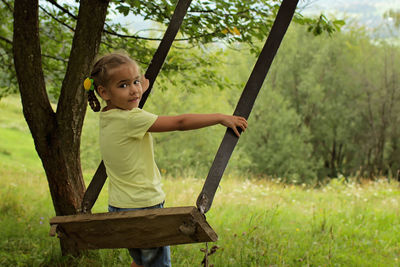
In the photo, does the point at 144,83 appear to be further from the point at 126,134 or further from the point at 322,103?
the point at 322,103

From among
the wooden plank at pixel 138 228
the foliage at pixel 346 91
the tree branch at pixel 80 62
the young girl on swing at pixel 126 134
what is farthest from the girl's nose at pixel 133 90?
the foliage at pixel 346 91

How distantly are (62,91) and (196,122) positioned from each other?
66.4 inches

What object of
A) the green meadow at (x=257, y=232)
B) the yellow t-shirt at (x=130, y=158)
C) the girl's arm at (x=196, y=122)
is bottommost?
the green meadow at (x=257, y=232)

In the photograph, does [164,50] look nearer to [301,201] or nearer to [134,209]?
[134,209]

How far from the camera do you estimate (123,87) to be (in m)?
1.91

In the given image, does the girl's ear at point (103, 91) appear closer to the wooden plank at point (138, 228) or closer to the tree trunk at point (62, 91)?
the wooden plank at point (138, 228)

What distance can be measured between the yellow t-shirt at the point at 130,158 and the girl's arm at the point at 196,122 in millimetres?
102

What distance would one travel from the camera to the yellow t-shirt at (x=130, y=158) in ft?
6.17

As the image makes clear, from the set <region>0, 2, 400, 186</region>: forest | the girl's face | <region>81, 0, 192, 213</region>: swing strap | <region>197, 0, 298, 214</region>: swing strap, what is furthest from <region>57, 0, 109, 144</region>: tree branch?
<region>0, 2, 400, 186</region>: forest

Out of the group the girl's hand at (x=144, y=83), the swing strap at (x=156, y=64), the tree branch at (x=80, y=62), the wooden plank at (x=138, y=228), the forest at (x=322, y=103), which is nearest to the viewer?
the wooden plank at (x=138, y=228)

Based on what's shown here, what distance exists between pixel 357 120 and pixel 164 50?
29.1 metres

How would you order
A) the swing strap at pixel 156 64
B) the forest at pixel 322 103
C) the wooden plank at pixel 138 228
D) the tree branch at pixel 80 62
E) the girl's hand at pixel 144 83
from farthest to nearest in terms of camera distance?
1. the forest at pixel 322 103
2. the tree branch at pixel 80 62
3. the swing strap at pixel 156 64
4. the girl's hand at pixel 144 83
5. the wooden plank at pixel 138 228

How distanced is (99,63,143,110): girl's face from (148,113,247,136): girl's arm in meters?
0.19

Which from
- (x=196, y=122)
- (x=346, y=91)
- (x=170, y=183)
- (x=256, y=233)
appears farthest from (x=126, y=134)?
(x=346, y=91)
